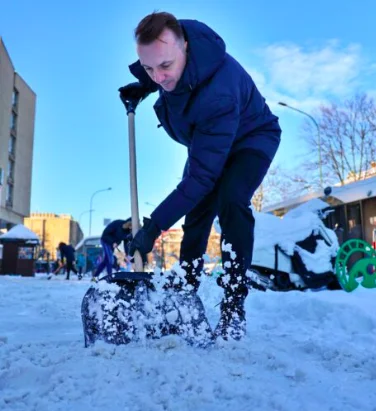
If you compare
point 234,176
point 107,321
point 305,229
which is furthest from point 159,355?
point 305,229

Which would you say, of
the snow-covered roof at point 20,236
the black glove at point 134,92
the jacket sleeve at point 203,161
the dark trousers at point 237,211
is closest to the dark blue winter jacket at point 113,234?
the black glove at point 134,92

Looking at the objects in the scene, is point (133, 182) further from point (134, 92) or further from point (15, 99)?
point (15, 99)

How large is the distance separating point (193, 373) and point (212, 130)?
3.25 ft

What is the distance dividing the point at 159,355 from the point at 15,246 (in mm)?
16168

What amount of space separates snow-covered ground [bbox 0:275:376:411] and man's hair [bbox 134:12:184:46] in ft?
4.05

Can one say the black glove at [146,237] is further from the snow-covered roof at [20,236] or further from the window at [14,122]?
the window at [14,122]

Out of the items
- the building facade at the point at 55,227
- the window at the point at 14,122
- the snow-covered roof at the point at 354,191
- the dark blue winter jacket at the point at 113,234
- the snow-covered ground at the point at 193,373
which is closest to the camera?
the snow-covered ground at the point at 193,373

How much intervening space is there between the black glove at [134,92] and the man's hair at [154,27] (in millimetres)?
804

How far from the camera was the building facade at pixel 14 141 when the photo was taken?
36875 millimetres

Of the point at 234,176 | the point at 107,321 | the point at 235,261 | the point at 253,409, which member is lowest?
the point at 253,409

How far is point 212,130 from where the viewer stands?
1.84 meters

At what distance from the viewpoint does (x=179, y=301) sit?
1.94 metres

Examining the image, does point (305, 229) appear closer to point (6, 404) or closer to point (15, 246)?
point (6, 404)

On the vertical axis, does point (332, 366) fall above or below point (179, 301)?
A: below
